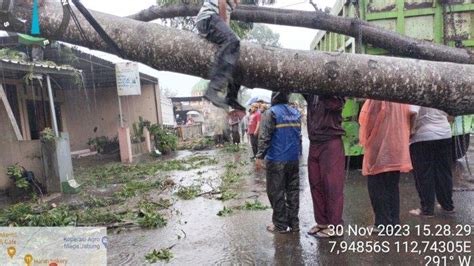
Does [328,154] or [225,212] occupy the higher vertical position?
[328,154]

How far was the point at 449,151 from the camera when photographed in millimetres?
4625

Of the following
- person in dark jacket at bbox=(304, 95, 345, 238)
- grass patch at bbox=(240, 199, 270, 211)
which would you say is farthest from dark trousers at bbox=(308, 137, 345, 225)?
grass patch at bbox=(240, 199, 270, 211)

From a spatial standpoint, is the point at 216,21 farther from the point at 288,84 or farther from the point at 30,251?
the point at 30,251

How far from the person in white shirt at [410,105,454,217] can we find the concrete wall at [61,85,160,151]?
1377 cm

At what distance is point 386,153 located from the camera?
398 cm

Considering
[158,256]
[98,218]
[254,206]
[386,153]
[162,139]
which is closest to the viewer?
[158,256]

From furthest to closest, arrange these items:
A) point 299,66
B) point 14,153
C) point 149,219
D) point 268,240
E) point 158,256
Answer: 1. point 14,153
2. point 149,219
3. point 268,240
4. point 158,256
5. point 299,66

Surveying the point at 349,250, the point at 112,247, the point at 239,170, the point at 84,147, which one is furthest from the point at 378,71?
the point at 84,147

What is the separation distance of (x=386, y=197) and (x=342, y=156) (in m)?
0.63

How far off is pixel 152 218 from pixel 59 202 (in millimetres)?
2735

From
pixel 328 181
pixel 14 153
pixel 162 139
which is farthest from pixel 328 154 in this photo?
pixel 162 139

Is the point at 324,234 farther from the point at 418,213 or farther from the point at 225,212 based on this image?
the point at 225,212

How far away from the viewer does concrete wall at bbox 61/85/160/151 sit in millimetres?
15609

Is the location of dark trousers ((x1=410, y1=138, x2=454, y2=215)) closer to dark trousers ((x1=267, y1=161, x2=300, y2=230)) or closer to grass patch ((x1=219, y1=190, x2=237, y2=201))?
dark trousers ((x1=267, y1=161, x2=300, y2=230))
